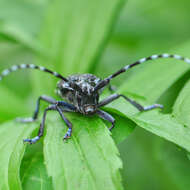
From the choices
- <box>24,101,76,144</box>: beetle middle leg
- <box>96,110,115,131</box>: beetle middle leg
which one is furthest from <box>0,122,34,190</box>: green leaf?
<box>96,110,115,131</box>: beetle middle leg

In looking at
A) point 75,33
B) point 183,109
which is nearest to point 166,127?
point 183,109

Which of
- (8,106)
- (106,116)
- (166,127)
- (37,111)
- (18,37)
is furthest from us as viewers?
(18,37)

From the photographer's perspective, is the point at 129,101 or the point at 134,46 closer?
the point at 129,101

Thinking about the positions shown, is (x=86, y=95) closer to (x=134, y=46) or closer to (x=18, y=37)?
(x=18, y=37)

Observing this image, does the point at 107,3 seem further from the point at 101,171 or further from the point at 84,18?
the point at 101,171

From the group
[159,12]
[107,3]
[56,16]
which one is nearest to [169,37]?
[159,12]

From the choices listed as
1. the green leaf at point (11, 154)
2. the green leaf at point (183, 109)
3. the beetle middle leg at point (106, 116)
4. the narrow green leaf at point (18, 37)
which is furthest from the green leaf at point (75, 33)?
the green leaf at point (183, 109)

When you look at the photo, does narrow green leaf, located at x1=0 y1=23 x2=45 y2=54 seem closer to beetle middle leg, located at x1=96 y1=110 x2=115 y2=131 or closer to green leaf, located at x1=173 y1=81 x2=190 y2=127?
beetle middle leg, located at x1=96 y1=110 x2=115 y2=131
